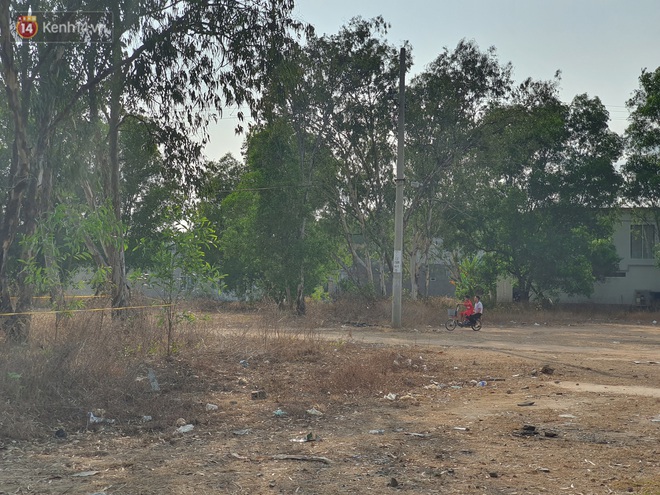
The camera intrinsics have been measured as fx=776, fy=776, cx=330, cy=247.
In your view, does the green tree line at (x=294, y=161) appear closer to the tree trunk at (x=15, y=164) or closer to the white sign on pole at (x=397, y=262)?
the tree trunk at (x=15, y=164)

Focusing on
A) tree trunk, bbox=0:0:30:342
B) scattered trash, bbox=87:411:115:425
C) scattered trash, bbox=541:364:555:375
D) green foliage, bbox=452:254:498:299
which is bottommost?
scattered trash, bbox=541:364:555:375

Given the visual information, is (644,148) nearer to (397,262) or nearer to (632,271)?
(632,271)

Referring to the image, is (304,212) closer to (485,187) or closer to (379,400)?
(485,187)

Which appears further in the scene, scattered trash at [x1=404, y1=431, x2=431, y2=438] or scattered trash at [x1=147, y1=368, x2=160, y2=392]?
scattered trash at [x1=147, y1=368, x2=160, y2=392]

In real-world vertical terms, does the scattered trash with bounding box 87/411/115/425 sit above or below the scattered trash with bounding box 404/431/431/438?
above

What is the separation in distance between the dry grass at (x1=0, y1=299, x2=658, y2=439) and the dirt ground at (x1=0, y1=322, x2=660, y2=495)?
0.13 m

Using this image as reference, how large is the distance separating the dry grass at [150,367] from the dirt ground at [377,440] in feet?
0.44

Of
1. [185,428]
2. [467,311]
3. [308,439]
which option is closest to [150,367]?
[185,428]

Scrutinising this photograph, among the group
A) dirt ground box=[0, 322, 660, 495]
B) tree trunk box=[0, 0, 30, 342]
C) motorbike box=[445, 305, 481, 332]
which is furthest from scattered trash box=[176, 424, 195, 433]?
motorbike box=[445, 305, 481, 332]

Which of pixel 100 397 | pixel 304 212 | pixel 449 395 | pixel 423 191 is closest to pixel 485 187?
pixel 423 191

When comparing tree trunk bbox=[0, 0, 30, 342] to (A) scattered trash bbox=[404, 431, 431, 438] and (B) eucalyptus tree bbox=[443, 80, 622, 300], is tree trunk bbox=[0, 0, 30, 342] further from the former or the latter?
(B) eucalyptus tree bbox=[443, 80, 622, 300]

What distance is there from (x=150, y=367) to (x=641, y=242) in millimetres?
40431

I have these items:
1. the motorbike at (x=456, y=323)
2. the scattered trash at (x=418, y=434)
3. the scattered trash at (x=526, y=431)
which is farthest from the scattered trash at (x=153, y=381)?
the motorbike at (x=456, y=323)

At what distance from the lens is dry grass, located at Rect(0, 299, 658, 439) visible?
8914 millimetres
